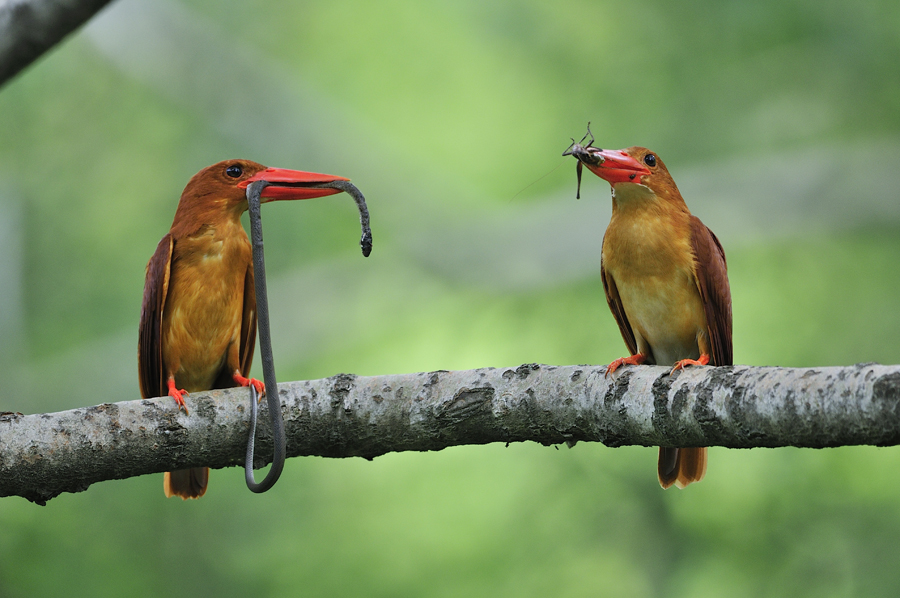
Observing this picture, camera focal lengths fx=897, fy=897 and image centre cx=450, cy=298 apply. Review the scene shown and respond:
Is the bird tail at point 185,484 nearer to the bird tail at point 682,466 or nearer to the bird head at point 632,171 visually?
the bird tail at point 682,466

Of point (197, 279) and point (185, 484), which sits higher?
point (197, 279)

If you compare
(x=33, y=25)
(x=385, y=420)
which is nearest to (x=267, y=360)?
(x=385, y=420)

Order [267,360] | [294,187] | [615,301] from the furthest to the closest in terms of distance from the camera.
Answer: [615,301], [294,187], [267,360]

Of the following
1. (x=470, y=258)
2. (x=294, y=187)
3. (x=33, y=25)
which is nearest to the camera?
(x=33, y=25)

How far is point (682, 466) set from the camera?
3.40 metres

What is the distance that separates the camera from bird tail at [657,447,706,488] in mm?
3375

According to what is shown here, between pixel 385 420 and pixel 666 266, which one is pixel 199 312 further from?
pixel 666 266

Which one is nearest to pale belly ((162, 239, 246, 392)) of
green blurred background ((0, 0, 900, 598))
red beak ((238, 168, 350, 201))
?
red beak ((238, 168, 350, 201))

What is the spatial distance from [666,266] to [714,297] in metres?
0.21

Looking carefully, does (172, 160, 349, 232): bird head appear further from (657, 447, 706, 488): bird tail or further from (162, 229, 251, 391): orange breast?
(657, 447, 706, 488): bird tail

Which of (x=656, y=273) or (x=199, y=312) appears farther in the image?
(x=199, y=312)

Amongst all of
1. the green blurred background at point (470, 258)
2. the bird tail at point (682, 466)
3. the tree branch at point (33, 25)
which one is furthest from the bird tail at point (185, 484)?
the green blurred background at point (470, 258)

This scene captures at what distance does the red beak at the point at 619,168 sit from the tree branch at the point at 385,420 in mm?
856

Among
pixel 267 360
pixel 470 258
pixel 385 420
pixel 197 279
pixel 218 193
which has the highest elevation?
pixel 218 193
